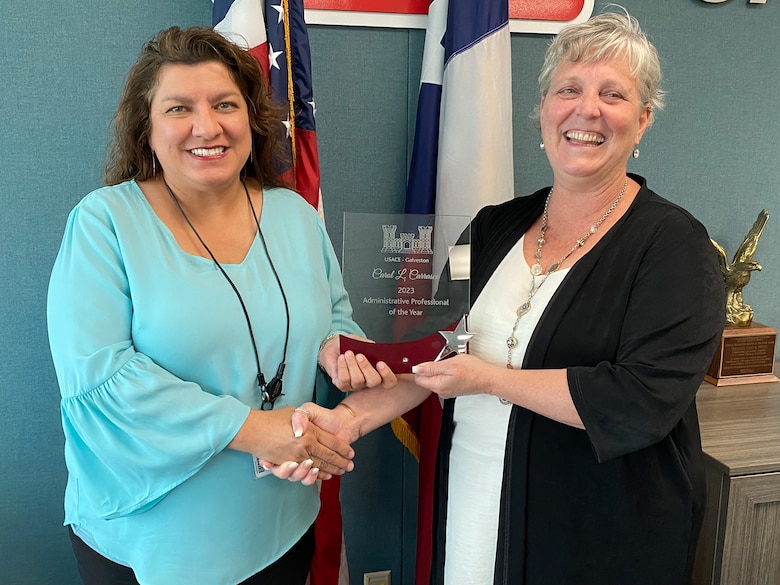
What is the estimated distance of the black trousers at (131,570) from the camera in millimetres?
1135

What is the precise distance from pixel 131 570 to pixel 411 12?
1620 mm

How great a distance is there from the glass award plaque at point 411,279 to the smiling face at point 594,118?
0.25 m

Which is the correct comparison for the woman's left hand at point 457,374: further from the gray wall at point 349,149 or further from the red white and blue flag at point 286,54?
the gray wall at point 349,149

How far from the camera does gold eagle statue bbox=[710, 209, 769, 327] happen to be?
1.98 meters

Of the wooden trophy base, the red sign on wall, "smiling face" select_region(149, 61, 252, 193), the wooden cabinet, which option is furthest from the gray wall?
the wooden cabinet

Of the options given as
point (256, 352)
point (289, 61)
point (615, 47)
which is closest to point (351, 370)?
point (256, 352)

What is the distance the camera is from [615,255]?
1145 mm

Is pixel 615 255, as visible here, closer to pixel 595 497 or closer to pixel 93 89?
pixel 595 497

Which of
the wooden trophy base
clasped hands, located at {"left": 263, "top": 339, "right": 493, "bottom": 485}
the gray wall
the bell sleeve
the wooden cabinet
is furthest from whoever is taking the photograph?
the wooden trophy base

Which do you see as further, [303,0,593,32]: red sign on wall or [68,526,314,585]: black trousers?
[303,0,593,32]: red sign on wall

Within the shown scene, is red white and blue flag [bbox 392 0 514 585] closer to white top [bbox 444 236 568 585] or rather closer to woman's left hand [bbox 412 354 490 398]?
white top [bbox 444 236 568 585]

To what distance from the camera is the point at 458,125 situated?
1718mm

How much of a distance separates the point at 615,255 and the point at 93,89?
57.9 inches

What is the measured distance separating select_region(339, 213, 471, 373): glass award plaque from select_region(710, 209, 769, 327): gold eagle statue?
1.23m
